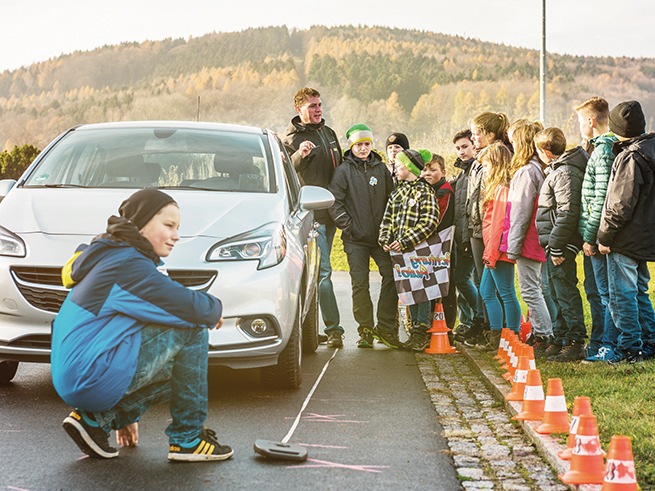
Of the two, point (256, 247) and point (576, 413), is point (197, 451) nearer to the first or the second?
point (576, 413)

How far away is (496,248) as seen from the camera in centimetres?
912

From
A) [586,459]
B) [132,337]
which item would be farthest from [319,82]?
[586,459]

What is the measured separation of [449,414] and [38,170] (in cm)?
360

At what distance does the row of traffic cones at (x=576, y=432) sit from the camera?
4.22m

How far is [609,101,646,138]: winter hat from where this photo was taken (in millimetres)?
7910

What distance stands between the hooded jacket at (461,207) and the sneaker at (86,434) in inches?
221

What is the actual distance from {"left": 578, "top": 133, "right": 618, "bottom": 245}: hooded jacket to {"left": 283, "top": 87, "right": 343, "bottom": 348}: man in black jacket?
9.46ft

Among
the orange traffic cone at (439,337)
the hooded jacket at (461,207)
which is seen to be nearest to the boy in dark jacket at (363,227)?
the orange traffic cone at (439,337)

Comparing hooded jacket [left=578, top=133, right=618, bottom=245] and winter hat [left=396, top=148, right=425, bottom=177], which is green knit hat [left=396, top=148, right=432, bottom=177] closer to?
winter hat [left=396, top=148, right=425, bottom=177]

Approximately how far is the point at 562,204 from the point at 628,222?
0.71 metres

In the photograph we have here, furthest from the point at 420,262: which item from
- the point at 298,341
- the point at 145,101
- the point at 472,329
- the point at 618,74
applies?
the point at 618,74

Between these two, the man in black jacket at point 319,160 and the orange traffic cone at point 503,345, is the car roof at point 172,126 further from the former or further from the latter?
the orange traffic cone at point 503,345

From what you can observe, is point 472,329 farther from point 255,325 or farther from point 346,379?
point 255,325

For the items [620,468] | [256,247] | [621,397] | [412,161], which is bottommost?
[621,397]
